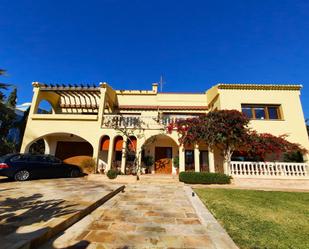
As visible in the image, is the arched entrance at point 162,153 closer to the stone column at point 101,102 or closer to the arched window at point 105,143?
the arched window at point 105,143

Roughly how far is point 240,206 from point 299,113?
13.6 m

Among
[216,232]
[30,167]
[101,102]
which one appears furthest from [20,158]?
[216,232]

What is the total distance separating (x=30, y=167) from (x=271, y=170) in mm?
16284

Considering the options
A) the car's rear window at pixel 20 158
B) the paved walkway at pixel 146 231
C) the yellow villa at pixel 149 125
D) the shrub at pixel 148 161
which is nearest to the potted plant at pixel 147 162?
the shrub at pixel 148 161

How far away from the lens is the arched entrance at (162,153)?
1579 cm

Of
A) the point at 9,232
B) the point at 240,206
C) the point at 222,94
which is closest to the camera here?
the point at 9,232

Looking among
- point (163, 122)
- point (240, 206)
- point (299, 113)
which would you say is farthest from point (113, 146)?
point (299, 113)

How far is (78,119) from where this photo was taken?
14.2 m

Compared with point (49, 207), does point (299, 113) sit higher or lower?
higher

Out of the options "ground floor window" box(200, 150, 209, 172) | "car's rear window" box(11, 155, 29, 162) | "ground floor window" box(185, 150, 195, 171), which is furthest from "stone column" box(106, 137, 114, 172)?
"ground floor window" box(200, 150, 209, 172)

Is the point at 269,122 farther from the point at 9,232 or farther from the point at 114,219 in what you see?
the point at 9,232

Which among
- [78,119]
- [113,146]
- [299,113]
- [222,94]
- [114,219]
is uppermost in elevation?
[222,94]

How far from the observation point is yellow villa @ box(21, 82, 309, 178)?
13.5 m

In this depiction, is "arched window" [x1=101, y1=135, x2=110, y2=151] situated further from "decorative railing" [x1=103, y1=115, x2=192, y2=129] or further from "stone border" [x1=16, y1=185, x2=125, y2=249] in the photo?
"stone border" [x1=16, y1=185, x2=125, y2=249]
